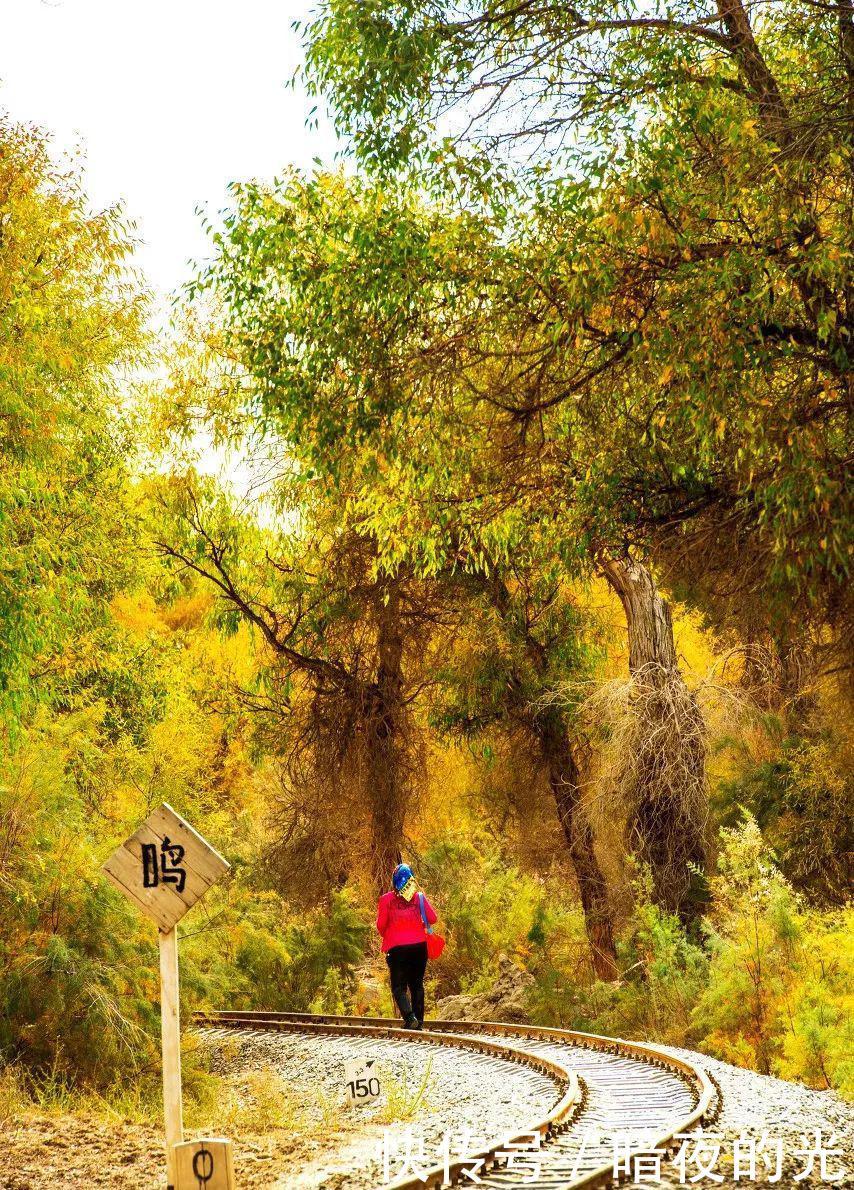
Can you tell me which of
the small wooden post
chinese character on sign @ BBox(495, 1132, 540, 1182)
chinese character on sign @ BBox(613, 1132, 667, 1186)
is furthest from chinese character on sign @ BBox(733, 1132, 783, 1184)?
the small wooden post

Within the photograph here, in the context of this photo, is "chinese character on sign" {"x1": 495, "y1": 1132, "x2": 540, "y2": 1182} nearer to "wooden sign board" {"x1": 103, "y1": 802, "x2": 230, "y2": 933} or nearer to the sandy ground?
the sandy ground

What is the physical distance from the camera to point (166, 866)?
7.25 m

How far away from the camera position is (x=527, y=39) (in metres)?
10.4

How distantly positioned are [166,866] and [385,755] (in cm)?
1619

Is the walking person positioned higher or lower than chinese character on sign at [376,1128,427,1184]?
higher

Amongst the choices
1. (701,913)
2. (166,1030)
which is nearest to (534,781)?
(701,913)

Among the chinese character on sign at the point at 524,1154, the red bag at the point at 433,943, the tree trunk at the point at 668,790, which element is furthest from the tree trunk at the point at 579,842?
→ the chinese character on sign at the point at 524,1154

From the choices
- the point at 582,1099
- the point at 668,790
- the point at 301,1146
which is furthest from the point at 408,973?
the point at 301,1146

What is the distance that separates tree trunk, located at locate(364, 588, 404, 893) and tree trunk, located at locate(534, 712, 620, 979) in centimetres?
289

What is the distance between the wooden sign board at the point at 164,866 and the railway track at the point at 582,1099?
201 cm

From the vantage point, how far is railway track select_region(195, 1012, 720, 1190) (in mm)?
7535

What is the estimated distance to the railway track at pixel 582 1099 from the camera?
7535mm

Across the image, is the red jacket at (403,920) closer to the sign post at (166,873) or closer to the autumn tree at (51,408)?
the autumn tree at (51,408)

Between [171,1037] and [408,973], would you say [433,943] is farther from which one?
[171,1037]
